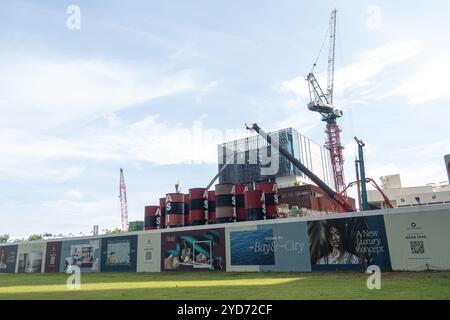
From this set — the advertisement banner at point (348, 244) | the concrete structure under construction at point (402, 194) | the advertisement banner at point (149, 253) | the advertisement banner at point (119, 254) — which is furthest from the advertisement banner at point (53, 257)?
the concrete structure under construction at point (402, 194)

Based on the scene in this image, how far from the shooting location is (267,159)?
429 feet

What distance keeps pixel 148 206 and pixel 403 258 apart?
41.1 meters

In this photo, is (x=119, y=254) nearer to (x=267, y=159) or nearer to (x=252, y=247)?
(x=252, y=247)

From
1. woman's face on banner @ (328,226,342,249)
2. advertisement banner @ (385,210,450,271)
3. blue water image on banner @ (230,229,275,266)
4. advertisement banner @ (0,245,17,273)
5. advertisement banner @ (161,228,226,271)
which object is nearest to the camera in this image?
advertisement banner @ (385,210,450,271)

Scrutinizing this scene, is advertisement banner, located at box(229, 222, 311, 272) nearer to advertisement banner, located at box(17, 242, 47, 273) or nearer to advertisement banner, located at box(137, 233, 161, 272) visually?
advertisement banner, located at box(137, 233, 161, 272)

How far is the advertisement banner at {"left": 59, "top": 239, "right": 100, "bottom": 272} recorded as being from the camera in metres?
47.1

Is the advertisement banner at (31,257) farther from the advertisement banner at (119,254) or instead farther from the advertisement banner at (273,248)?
the advertisement banner at (273,248)

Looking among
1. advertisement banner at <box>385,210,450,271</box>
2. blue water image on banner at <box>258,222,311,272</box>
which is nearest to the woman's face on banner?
blue water image on banner at <box>258,222,311,272</box>

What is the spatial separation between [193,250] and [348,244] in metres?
17.8

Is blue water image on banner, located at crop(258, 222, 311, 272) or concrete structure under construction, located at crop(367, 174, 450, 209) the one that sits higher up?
concrete structure under construction, located at crop(367, 174, 450, 209)

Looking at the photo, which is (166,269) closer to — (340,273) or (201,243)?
(201,243)

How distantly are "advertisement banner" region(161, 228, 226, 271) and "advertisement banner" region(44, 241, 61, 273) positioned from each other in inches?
818

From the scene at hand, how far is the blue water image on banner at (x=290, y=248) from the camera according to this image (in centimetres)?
3139
